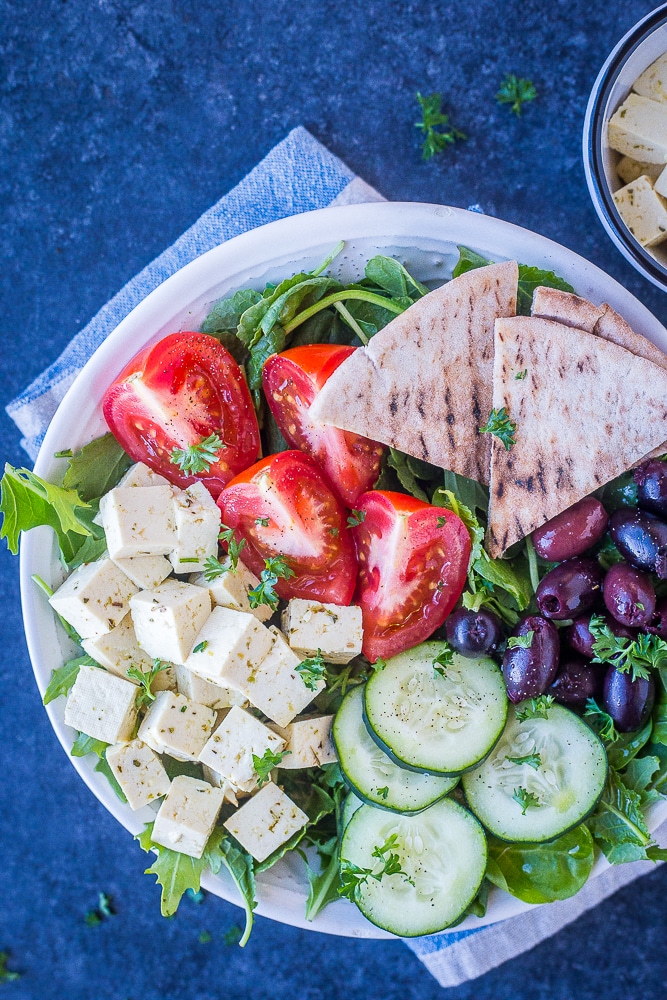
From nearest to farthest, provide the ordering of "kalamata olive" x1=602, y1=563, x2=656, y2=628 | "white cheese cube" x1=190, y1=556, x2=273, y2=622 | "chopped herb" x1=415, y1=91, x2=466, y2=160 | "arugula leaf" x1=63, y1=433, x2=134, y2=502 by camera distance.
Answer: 1. "kalamata olive" x1=602, y1=563, x2=656, y2=628
2. "white cheese cube" x1=190, y1=556, x2=273, y2=622
3. "arugula leaf" x1=63, y1=433, x2=134, y2=502
4. "chopped herb" x1=415, y1=91, x2=466, y2=160

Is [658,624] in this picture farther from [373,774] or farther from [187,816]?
[187,816]

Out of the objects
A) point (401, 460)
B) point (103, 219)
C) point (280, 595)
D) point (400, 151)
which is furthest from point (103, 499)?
point (400, 151)

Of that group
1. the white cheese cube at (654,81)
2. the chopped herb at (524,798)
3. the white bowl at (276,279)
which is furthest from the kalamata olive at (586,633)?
the white cheese cube at (654,81)

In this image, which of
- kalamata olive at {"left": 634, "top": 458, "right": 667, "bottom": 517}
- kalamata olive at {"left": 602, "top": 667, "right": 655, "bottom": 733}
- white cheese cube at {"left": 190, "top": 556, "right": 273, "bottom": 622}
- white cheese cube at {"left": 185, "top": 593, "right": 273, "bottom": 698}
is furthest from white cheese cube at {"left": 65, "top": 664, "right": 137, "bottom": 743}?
kalamata olive at {"left": 634, "top": 458, "right": 667, "bottom": 517}

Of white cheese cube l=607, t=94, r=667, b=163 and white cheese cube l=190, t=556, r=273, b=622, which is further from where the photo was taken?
white cheese cube l=607, t=94, r=667, b=163

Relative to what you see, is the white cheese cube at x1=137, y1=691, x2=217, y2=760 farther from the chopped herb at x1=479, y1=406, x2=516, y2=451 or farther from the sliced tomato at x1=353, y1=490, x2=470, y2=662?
the chopped herb at x1=479, y1=406, x2=516, y2=451

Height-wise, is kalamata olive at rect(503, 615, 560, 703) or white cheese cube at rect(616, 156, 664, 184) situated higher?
white cheese cube at rect(616, 156, 664, 184)
